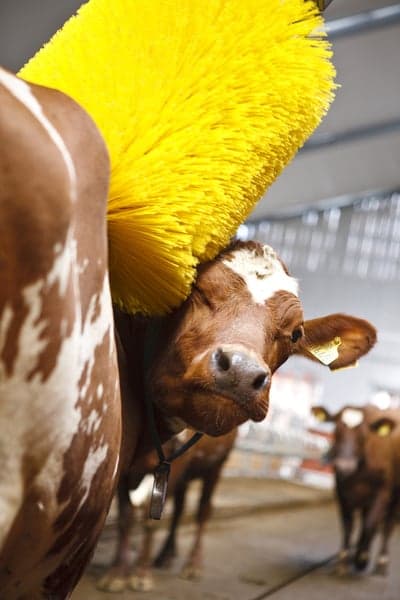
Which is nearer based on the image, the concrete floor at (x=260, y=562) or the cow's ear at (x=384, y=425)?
the concrete floor at (x=260, y=562)

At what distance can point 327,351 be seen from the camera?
1.18 m

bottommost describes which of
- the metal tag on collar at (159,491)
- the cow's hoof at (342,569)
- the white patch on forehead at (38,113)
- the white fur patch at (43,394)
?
the cow's hoof at (342,569)

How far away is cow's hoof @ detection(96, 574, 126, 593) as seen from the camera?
7.41ft

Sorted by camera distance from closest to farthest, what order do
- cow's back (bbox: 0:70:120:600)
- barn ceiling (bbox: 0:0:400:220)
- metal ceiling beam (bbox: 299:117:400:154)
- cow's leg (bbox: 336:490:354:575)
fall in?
cow's back (bbox: 0:70:120:600) < barn ceiling (bbox: 0:0:400:220) < cow's leg (bbox: 336:490:354:575) < metal ceiling beam (bbox: 299:117:400:154)

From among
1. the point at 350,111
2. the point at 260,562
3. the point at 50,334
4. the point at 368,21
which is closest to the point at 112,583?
the point at 260,562

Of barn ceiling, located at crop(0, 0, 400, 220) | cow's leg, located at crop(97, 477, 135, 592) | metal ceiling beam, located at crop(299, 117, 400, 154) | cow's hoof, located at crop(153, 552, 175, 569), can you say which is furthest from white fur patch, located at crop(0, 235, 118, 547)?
metal ceiling beam, located at crop(299, 117, 400, 154)

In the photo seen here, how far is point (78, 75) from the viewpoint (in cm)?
80

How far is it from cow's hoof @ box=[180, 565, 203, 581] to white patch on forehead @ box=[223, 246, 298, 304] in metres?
1.93

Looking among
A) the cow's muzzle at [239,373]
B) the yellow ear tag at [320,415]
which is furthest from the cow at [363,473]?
the cow's muzzle at [239,373]

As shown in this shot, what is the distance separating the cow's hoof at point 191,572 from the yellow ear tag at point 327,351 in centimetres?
175

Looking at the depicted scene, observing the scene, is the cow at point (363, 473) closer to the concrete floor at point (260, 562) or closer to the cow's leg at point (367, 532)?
the cow's leg at point (367, 532)

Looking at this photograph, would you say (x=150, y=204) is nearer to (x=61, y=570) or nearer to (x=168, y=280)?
(x=168, y=280)

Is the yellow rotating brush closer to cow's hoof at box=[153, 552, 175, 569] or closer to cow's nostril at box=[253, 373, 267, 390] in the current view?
cow's nostril at box=[253, 373, 267, 390]

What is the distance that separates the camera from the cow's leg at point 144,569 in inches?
92.6
